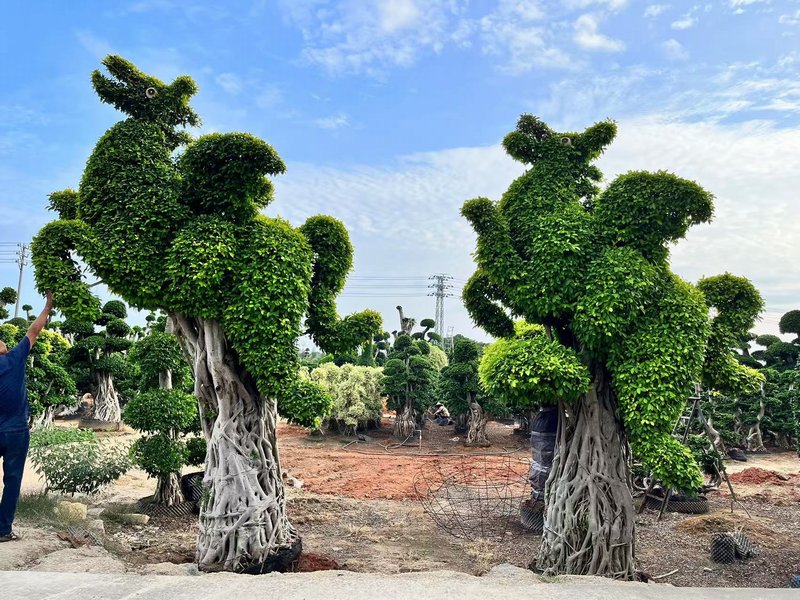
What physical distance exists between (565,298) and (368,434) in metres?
17.5

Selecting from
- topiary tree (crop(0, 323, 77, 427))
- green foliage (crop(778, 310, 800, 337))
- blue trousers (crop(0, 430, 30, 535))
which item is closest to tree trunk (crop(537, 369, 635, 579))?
blue trousers (crop(0, 430, 30, 535))

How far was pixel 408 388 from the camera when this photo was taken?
21828mm

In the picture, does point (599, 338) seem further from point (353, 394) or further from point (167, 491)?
point (353, 394)

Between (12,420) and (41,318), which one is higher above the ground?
(41,318)

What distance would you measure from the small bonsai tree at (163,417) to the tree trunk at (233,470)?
9.06 feet

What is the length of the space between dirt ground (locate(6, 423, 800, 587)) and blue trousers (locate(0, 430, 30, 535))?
83 centimetres

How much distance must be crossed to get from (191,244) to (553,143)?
4.69 meters

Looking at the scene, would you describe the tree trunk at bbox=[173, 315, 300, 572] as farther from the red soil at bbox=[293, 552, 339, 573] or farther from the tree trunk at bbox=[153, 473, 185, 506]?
the tree trunk at bbox=[153, 473, 185, 506]

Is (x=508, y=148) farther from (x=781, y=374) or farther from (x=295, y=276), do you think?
(x=781, y=374)

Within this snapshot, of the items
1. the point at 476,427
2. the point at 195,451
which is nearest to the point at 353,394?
the point at 476,427

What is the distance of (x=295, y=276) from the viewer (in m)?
6.49

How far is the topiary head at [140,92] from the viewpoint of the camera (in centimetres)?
681

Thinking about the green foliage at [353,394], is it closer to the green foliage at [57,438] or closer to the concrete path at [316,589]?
the green foliage at [57,438]

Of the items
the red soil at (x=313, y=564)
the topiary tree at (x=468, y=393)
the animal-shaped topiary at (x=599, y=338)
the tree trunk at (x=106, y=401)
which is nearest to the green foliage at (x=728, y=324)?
the animal-shaped topiary at (x=599, y=338)
